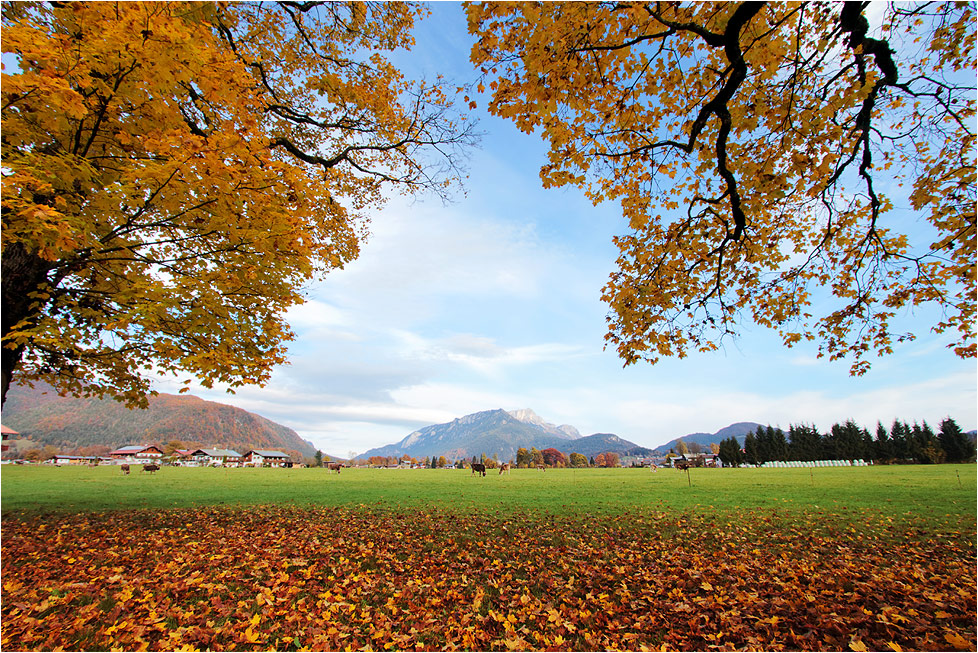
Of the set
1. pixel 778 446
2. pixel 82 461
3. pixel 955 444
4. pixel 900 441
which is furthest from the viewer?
pixel 82 461

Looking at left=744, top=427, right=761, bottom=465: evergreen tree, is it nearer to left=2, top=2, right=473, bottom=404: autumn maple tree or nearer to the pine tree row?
the pine tree row

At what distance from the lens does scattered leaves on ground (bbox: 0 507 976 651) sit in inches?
171

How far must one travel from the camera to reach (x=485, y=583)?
19.7ft

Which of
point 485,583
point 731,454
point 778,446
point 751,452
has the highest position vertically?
point 485,583

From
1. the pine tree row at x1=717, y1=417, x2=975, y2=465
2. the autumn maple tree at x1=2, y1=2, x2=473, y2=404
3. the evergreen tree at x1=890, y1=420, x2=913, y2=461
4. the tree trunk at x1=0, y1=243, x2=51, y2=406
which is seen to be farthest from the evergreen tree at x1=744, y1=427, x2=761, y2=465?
the tree trunk at x1=0, y1=243, x2=51, y2=406

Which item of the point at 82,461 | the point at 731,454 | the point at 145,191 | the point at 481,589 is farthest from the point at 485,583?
the point at 82,461

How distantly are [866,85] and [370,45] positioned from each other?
Result: 11131mm

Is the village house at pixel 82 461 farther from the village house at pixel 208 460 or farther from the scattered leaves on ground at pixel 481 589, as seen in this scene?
the scattered leaves on ground at pixel 481 589

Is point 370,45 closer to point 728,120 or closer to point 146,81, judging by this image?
point 146,81

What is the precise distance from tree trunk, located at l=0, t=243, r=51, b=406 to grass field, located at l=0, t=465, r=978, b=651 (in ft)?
12.9

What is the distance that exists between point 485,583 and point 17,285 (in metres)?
9.76

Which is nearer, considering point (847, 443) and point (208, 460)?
point (847, 443)

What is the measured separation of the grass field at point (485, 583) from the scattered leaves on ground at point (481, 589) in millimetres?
30

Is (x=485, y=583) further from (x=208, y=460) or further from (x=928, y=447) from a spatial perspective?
(x=208, y=460)
